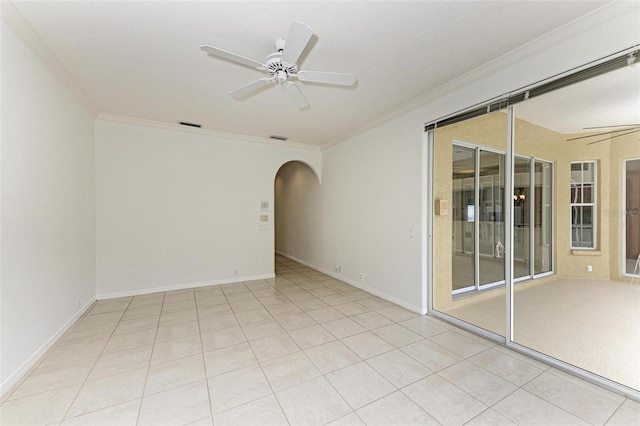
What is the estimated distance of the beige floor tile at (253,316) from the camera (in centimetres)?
335

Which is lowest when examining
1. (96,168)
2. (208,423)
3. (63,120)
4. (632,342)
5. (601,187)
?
(208,423)

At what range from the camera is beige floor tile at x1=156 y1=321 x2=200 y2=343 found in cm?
288

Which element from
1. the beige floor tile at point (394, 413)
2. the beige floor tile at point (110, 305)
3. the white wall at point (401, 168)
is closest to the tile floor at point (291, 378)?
Result: the beige floor tile at point (394, 413)

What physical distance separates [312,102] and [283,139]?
6.43 feet

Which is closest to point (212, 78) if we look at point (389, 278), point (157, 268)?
point (157, 268)

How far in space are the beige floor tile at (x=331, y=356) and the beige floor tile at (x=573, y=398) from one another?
56.8 inches

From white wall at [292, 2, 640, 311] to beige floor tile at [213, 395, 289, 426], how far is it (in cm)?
244

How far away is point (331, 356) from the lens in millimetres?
2506

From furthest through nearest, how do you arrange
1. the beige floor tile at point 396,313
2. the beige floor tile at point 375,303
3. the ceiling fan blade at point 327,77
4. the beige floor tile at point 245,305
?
the beige floor tile at point 375,303 < the beige floor tile at point 245,305 < the beige floor tile at point 396,313 < the ceiling fan blade at point 327,77

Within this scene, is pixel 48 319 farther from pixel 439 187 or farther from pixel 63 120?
pixel 439 187

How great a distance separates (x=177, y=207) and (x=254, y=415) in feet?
12.8

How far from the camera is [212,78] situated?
9.56 ft

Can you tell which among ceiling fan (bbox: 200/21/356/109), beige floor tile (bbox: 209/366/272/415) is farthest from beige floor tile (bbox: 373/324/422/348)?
ceiling fan (bbox: 200/21/356/109)

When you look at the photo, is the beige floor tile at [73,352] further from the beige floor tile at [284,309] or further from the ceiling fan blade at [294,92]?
the ceiling fan blade at [294,92]
